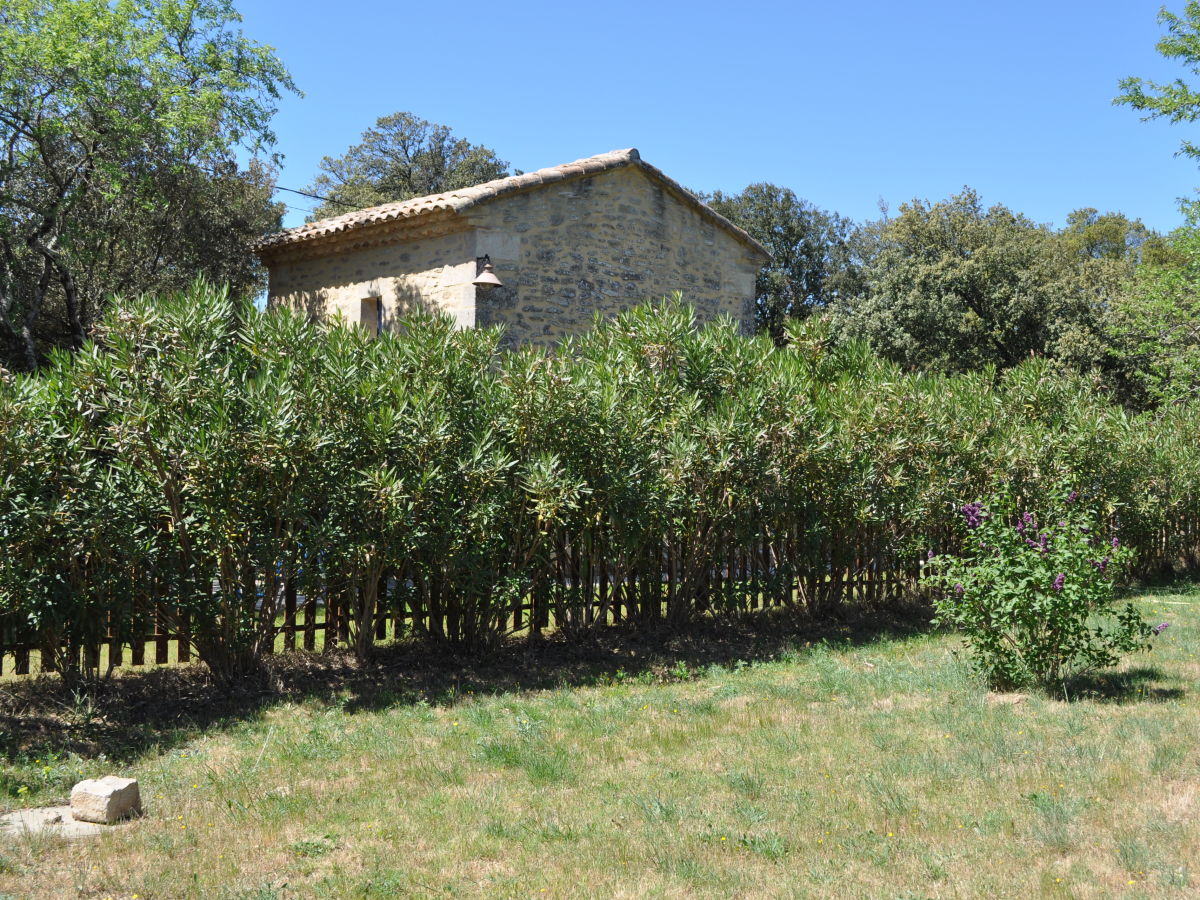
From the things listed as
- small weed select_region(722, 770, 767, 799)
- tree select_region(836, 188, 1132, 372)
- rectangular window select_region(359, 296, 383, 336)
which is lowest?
small weed select_region(722, 770, 767, 799)

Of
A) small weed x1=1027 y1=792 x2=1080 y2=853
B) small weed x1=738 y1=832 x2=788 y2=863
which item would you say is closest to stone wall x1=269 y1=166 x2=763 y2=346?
small weed x1=738 y1=832 x2=788 y2=863

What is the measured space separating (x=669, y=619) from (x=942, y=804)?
196 inches

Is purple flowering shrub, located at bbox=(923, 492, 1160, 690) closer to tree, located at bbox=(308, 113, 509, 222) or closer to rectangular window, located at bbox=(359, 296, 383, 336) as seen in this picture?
rectangular window, located at bbox=(359, 296, 383, 336)

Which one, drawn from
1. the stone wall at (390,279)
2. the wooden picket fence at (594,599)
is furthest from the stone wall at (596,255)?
the wooden picket fence at (594,599)

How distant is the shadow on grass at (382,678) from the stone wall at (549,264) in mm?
5743

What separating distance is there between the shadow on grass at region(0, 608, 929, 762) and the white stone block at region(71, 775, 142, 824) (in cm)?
106

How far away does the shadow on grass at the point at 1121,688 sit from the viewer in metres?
6.83

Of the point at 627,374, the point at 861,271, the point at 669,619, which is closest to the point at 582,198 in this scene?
the point at 627,374

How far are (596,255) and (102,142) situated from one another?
7.62 meters

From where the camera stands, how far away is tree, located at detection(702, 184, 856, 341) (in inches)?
1464

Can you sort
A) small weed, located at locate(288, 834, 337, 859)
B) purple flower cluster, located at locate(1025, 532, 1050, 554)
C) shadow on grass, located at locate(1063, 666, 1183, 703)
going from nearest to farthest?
1. small weed, located at locate(288, 834, 337, 859)
2. purple flower cluster, located at locate(1025, 532, 1050, 554)
3. shadow on grass, located at locate(1063, 666, 1183, 703)

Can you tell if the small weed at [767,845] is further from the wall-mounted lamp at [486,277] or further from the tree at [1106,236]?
the tree at [1106,236]

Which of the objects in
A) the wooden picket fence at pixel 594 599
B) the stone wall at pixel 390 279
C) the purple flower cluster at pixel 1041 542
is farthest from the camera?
the stone wall at pixel 390 279

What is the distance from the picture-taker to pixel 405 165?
3553 cm
